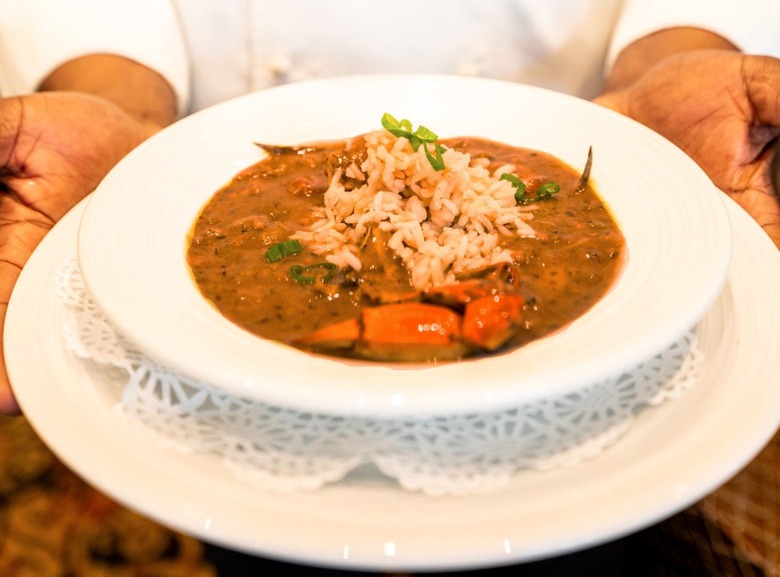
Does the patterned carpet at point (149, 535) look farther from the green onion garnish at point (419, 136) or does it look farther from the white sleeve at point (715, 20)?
the white sleeve at point (715, 20)

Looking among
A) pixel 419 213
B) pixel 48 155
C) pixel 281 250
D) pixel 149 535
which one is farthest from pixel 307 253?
pixel 149 535

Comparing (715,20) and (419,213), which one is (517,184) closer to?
(419,213)

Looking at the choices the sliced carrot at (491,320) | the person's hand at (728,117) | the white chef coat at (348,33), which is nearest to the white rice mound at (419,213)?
the sliced carrot at (491,320)

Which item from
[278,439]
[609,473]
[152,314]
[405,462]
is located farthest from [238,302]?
[609,473]

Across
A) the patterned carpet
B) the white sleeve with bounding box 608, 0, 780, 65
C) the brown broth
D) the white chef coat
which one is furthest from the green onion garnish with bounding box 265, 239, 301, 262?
the white sleeve with bounding box 608, 0, 780, 65

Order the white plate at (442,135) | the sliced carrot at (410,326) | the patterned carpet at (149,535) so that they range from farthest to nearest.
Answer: the patterned carpet at (149,535)
the sliced carrot at (410,326)
the white plate at (442,135)

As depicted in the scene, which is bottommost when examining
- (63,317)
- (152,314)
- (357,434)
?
(63,317)

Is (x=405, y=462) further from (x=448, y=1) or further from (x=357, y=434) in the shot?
(x=448, y=1)
